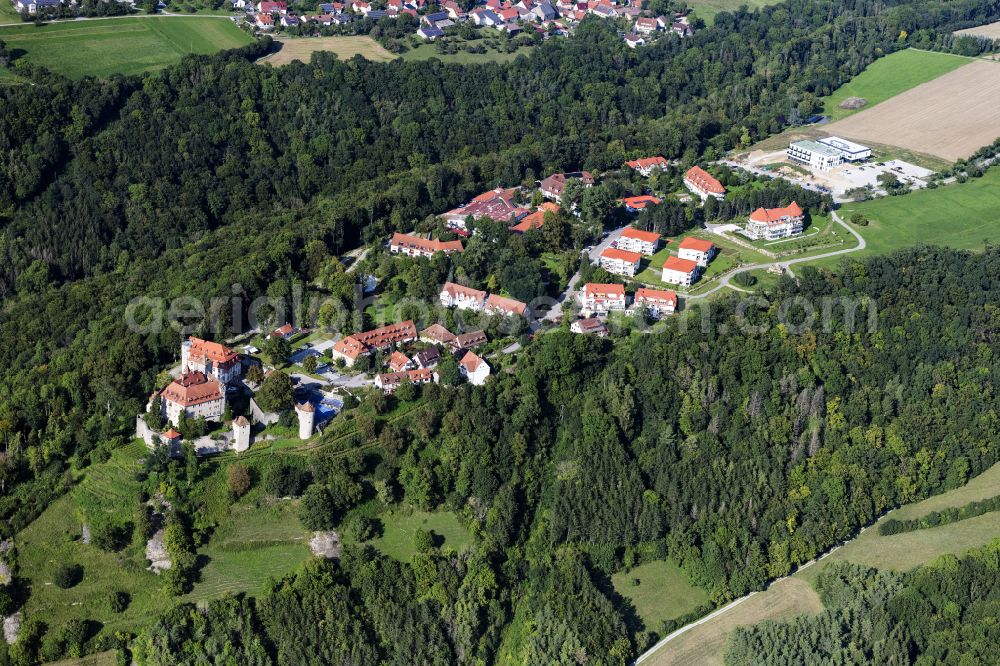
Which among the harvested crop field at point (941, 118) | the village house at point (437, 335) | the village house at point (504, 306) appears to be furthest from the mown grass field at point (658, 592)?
the harvested crop field at point (941, 118)

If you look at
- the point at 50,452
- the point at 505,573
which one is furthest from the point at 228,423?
the point at 505,573

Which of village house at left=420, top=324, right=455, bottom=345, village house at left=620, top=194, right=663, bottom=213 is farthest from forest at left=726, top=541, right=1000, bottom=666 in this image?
village house at left=620, top=194, right=663, bottom=213

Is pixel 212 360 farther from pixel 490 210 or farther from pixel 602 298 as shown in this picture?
pixel 490 210

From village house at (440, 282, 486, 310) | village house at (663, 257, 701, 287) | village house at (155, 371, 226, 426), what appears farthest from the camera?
village house at (663, 257, 701, 287)

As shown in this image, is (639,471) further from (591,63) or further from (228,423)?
(591,63)

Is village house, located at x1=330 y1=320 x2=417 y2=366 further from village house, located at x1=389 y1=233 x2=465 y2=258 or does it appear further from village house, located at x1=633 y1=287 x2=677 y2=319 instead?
village house, located at x1=633 y1=287 x2=677 y2=319
